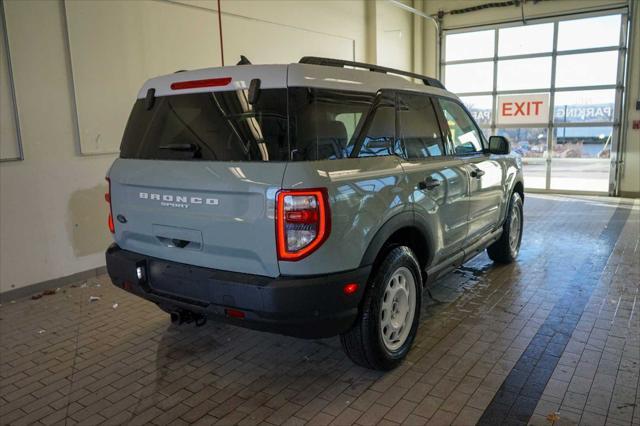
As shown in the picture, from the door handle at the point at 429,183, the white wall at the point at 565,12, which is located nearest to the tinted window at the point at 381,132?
the door handle at the point at 429,183

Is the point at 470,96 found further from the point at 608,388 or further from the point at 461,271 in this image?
the point at 608,388

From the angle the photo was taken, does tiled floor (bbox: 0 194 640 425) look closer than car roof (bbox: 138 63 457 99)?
No

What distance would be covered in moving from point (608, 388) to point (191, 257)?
8.30ft

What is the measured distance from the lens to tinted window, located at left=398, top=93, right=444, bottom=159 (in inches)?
131

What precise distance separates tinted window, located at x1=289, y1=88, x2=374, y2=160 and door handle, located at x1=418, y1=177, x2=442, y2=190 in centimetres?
63

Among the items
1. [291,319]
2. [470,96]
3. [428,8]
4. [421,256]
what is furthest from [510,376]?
[428,8]

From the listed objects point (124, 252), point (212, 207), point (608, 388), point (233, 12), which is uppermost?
point (233, 12)

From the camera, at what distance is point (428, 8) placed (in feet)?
39.1

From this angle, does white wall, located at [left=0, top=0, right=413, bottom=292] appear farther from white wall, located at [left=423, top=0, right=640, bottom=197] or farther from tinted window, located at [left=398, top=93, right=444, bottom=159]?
white wall, located at [left=423, top=0, right=640, bottom=197]

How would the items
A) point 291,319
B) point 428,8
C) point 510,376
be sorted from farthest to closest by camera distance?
point 428,8 → point 510,376 → point 291,319

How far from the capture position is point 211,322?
3.98 meters

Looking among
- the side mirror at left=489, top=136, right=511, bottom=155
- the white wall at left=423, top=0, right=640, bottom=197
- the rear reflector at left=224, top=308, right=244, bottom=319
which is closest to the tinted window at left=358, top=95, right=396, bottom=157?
the rear reflector at left=224, top=308, right=244, bottom=319

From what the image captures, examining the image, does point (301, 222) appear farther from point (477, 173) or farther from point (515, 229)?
point (515, 229)

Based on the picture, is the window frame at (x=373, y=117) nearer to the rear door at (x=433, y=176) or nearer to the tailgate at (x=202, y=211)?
the rear door at (x=433, y=176)
